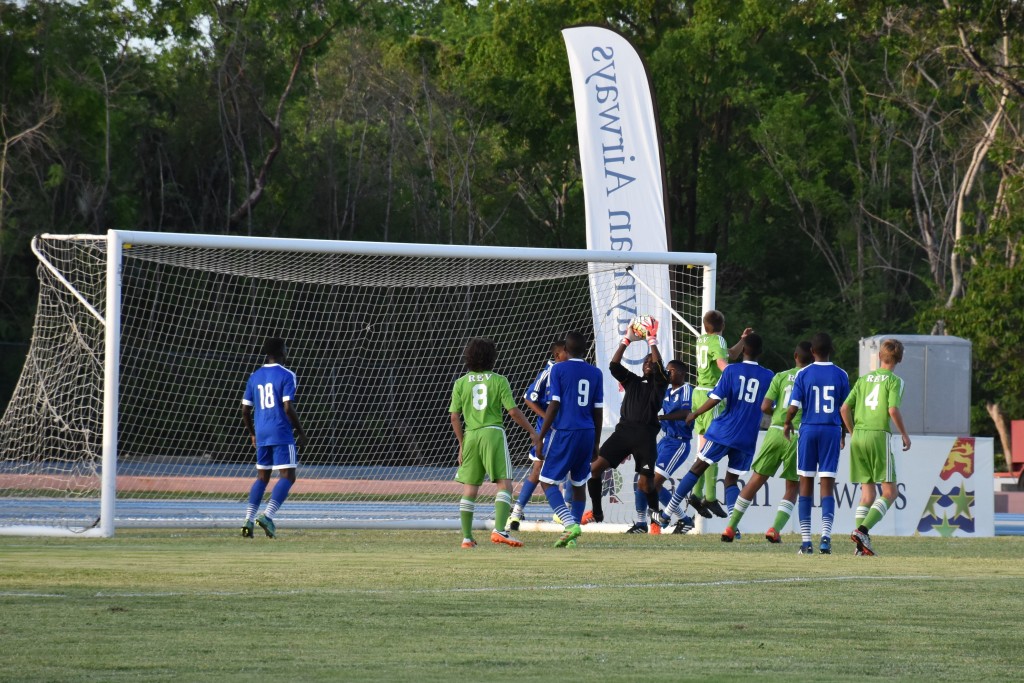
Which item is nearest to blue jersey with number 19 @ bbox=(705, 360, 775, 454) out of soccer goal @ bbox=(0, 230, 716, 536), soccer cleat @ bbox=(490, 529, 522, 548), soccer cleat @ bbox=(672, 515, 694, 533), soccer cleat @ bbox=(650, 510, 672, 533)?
soccer cleat @ bbox=(650, 510, 672, 533)

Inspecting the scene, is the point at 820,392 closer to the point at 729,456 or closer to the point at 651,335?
the point at 651,335

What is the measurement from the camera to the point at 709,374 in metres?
15.8

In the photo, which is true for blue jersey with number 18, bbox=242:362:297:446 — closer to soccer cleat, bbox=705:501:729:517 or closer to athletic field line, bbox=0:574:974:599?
soccer cleat, bbox=705:501:729:517

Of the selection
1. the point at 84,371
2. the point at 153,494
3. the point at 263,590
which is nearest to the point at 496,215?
the point at 153,494

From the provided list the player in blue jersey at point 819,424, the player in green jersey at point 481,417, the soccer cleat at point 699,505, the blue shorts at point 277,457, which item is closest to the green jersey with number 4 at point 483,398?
the player in green jersey at point 481,417

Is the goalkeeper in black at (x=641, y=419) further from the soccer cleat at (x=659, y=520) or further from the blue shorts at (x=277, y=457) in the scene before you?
the blue shorts at (x=277, y=457)

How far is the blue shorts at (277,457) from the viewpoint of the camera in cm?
1445

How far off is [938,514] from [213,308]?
1444 centimetres

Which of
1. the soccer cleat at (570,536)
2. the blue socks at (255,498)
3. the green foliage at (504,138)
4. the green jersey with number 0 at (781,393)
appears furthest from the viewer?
the green foliage at (504,138)

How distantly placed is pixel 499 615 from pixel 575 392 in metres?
6.24

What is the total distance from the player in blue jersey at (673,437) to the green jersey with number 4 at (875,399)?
255 centimetres

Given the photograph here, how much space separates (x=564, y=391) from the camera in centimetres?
1387

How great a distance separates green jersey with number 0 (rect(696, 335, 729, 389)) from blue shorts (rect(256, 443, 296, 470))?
4.15 m

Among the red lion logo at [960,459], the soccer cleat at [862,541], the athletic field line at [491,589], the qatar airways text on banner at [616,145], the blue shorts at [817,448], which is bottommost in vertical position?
the soccer cleat at [862,541]
